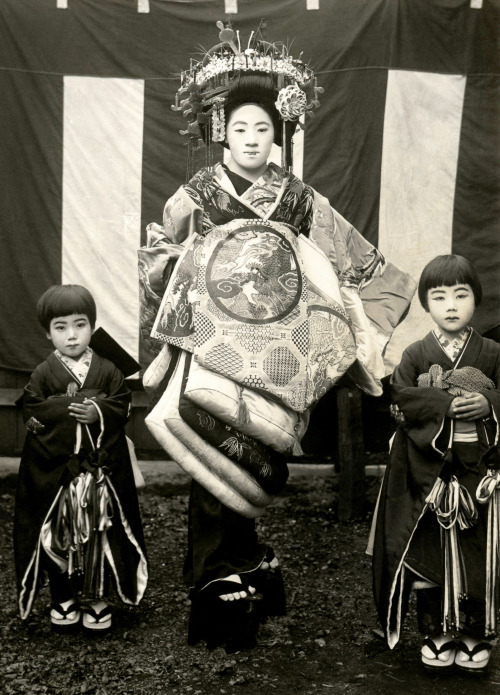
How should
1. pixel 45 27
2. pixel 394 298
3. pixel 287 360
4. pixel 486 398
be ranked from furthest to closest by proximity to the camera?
pixel 45 27
pixel 394 298
pixel 287 360
pixel 486 398

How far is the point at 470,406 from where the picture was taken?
3105 millimetres

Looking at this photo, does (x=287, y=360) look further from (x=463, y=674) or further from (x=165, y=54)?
(x=165, y=54)

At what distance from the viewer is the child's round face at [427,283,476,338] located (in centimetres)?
323

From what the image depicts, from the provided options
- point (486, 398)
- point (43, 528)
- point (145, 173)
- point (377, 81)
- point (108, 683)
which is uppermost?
point (377, 81)

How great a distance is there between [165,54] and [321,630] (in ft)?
10.4

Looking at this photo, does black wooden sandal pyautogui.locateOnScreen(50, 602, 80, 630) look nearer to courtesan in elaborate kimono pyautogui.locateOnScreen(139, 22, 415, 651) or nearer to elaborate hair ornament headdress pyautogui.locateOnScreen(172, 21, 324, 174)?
courtesan in elaborate kimono pyautogui.locateOnScreen(139, 22, 415, 651)

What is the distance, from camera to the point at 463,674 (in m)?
3.19

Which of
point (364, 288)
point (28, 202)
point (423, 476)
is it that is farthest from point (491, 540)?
point (28, 202)

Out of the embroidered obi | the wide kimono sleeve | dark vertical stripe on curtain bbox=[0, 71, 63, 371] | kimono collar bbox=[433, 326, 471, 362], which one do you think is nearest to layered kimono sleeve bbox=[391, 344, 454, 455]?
kimono collar bbox=[433, 326, 471, 362]

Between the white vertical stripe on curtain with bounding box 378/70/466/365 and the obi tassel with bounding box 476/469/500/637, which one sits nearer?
the obi tassel with bounding box 476/469/500/637

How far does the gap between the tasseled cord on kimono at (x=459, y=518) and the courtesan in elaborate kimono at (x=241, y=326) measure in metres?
0.60

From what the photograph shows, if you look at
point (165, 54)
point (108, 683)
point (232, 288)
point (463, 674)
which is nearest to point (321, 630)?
point (463, 674)

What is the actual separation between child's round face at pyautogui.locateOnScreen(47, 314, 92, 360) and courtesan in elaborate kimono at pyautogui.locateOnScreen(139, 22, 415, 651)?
288 mm

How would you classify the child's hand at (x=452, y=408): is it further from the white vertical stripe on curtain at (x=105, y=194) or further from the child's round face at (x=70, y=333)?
the white vertical stripe on curtain at (x=105, y=194)
